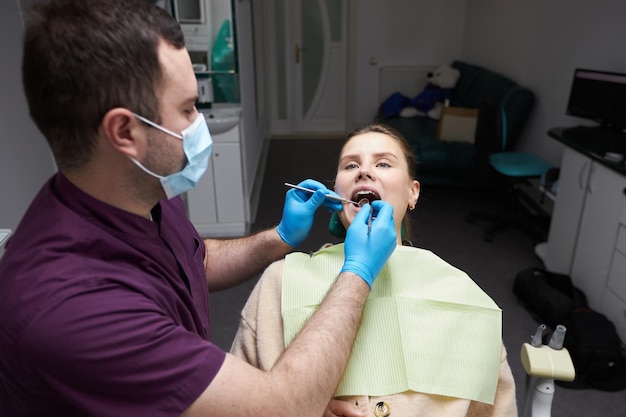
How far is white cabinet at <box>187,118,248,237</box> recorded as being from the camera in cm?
334

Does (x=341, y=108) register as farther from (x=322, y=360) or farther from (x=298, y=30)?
(x=322, y=360)

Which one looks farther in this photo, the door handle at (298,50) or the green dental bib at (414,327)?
the door handle at (298,50)

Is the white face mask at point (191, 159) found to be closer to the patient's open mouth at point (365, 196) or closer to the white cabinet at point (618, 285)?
the patient's open mouth at point (365, 196)

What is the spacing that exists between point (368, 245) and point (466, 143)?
138 inches

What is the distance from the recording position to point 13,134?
2271mm

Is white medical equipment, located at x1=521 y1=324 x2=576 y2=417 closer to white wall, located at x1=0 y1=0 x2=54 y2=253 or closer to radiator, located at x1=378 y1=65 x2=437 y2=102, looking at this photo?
white wall, located at x1=0 y1=0 x2=54 y2=253

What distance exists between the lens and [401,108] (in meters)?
5.41

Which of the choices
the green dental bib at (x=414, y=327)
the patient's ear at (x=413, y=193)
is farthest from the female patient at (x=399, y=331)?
the patient's ear at (x=413, y=193)

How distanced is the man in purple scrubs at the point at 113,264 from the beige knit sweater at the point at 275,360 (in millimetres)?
231

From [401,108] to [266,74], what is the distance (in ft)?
5.48

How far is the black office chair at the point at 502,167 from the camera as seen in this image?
334 centimetres

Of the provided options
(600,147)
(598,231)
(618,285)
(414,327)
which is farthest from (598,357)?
(414,327)

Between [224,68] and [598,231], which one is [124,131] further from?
[224,68]

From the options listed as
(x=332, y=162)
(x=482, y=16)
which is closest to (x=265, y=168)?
(x=332, y=162)
